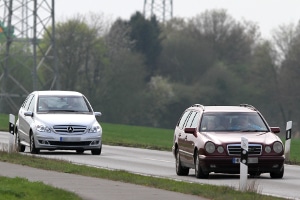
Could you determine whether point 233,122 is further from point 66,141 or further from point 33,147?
point 33,147

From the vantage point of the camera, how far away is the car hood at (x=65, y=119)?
3309cm

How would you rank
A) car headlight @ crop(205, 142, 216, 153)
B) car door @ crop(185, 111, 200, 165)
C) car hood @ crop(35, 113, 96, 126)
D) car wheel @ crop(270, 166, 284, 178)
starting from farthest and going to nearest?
1. car hood @ crop(35, 113, 96, 126)
2. car door @ crop(185, 111, 200, 165)
3. car wheel @ crop(270, 166, 284, 178)
4. car headlight @ crop(205, 142, 216, 153)

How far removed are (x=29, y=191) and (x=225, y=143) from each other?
6.60 metres

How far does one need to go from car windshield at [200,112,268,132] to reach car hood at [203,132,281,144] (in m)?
0.34

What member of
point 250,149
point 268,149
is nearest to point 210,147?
point 250,149

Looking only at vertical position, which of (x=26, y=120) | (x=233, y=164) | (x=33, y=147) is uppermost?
(x=26, y=120)

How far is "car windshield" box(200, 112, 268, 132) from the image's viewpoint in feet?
82.6

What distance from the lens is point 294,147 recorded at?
147 feet

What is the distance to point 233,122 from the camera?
25359mm

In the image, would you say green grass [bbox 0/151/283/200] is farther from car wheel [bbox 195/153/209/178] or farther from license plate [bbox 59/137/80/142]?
license plate [bbox 59/137/80/142]

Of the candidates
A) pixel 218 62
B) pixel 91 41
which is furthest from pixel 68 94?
pixel 218 62

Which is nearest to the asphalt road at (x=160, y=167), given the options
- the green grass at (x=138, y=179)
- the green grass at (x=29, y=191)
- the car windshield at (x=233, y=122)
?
the green grass at (x=138, y=179)

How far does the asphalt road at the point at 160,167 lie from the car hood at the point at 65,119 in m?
0.89

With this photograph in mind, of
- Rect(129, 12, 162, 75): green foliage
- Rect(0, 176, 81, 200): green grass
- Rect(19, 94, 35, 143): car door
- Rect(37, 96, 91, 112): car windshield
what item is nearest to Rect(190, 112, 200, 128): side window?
Rect(0, 176, 81, 200): green grass
